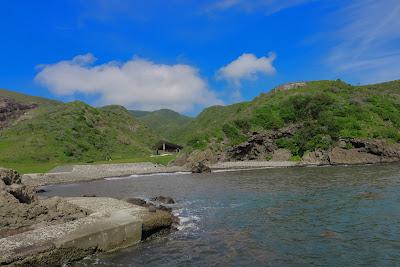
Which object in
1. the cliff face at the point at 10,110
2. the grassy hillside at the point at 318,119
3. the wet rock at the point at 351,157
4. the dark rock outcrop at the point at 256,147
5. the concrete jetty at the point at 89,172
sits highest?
the cliff face at the point at 10,110

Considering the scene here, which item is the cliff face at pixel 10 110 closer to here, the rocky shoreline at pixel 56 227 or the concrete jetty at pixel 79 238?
the rocky shoreline at pixel 56 227

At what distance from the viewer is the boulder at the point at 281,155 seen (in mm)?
101000

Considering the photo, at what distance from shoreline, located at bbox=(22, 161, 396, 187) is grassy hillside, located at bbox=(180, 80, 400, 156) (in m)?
13.2

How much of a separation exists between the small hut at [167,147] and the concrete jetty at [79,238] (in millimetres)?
107480

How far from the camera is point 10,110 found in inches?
7205

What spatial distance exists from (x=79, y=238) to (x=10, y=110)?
593 ft

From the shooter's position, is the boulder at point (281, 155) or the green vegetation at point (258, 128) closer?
the boulder at point (281, 155)

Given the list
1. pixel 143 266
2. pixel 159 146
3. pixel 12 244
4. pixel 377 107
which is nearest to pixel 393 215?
pixel 143 266

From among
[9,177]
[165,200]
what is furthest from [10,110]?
[9,177]

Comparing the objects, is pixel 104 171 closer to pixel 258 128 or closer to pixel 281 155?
pixel 281 155

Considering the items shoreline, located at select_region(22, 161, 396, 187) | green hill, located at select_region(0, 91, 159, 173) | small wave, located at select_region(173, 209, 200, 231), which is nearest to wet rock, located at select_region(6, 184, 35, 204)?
small wave, located at select_region(173, 209, 200, 231)

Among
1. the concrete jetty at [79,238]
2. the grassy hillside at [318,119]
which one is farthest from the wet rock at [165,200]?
the grassy hillside at [318,119]

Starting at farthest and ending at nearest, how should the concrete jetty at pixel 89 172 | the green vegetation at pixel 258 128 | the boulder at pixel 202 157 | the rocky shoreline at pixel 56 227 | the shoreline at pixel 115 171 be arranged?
the green vegetation at pixel 258 128
the boulder at pixel 202 157
the shoreline at pixel 115 171
the concrete jetty at pixel 89 172
the rocky shoreline at pixel 56 227

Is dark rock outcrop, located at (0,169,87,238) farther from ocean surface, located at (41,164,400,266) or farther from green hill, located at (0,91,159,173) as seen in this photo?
green hill, located at (0,91,159,173)
